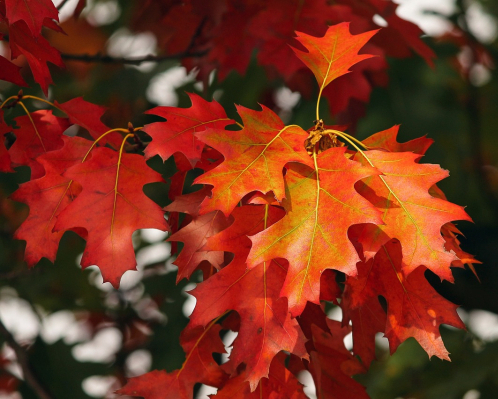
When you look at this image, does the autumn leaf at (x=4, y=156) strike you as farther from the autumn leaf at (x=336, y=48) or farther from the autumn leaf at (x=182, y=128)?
the autumn leaf at (x=336, y=48)

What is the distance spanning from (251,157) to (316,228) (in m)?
0.17

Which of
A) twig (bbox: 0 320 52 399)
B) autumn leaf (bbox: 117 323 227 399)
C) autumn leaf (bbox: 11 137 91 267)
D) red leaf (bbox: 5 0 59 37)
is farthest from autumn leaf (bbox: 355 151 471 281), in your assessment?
twig (bbox: 0 320 52 399)

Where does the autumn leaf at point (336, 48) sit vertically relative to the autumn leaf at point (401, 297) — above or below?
above

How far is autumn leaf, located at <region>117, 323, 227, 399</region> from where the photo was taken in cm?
122

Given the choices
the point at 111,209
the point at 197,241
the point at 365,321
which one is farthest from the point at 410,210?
the point at 111,209

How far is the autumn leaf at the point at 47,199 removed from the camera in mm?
1147

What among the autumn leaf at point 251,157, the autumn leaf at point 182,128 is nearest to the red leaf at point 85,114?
the autumn leaf at point 182,128

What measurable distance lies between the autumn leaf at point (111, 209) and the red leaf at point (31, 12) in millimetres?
291

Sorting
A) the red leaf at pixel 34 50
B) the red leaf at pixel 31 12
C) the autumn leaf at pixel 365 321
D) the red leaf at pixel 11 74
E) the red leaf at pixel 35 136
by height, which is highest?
the red leaf at pixel 31 12

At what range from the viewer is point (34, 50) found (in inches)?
49.7

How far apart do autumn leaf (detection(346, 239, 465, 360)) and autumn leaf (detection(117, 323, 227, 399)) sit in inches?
13.8

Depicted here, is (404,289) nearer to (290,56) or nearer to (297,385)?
(297,385)

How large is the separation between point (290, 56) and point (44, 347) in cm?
170

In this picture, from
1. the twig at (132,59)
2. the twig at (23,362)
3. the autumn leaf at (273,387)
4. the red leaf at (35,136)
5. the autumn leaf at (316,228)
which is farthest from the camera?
the twig at (132,59)
